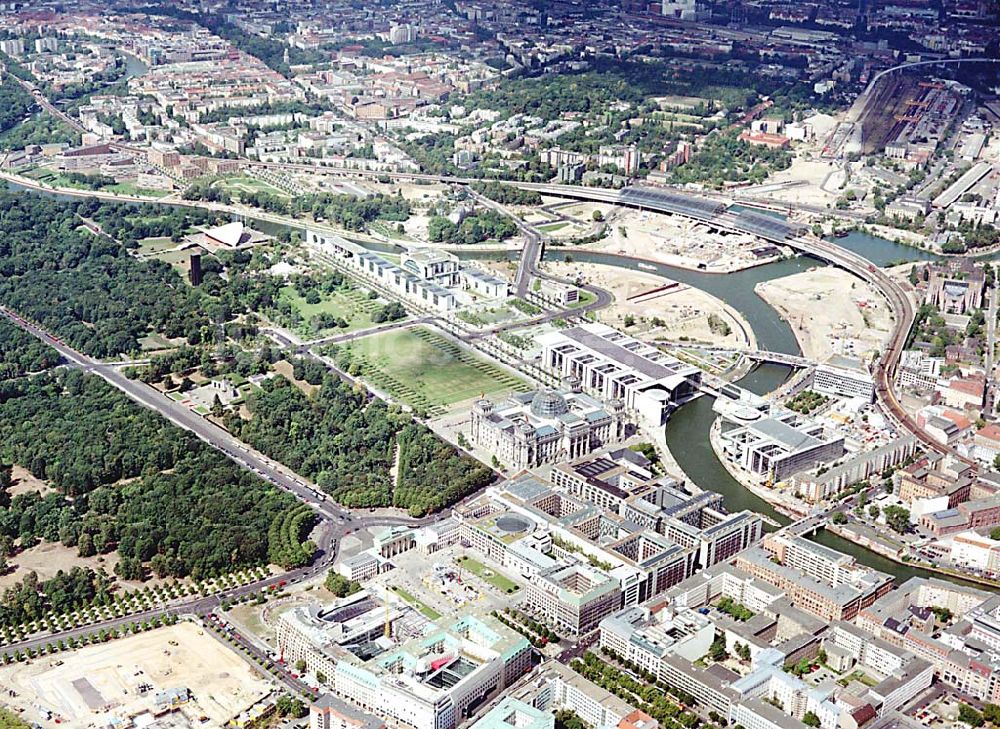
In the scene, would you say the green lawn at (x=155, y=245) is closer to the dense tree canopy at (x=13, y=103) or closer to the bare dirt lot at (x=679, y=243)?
the bare dirt lot at (x=679, y=243)

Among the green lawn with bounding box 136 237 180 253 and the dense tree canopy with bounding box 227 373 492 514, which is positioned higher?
the dense tree canopy with bounding box 227 373 492 514

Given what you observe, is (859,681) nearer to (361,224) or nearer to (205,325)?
(205,325)

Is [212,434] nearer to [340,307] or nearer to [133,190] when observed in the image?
[340,307]

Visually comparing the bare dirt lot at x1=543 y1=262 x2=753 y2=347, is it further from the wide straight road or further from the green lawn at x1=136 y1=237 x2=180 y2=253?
the green lawn at x1=136 y1=237 x2=180 y2=253

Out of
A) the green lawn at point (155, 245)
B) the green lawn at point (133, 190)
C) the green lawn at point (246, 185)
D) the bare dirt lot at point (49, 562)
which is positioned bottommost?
the bare dirt lot at point (49, 562)

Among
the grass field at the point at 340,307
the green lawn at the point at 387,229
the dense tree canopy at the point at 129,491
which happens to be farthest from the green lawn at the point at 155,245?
the dense tree canopy at the point at 129,491

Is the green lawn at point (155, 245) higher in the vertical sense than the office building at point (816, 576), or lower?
lower

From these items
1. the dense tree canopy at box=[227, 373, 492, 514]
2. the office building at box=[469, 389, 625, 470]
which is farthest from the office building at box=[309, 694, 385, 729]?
the office building at box=[469, 389, 625, 470]
